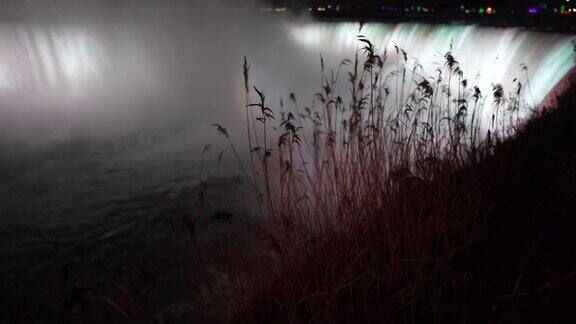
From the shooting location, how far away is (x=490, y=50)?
11.6 m

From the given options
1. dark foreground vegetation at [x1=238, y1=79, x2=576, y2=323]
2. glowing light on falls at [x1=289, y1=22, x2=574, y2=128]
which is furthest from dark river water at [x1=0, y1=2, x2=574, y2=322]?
dark foreground vegetation at [x1=238, y1=79, x2=576, y2=323]

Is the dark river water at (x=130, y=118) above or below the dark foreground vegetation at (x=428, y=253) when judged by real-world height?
below

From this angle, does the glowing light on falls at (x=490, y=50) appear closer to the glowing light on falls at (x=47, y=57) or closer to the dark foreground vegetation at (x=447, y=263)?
the dark foreground vegetation at (x=447, y=263)

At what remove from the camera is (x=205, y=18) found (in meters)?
32.8

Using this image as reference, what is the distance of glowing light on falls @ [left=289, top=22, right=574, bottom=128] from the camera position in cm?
858

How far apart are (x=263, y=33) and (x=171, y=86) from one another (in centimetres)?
1267

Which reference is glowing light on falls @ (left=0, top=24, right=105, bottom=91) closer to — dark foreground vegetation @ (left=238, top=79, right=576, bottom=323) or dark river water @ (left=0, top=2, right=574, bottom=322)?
dark river water @ (left=0, top=2, right=574, bottom=322)

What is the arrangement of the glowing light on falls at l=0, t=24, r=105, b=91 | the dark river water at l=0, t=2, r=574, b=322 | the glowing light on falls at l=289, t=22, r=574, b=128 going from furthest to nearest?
the glowing light on falls at l=0, t=24, r=105, b=91 < the glowing light on falls at l=289, t=22, r=574, b=128 < the dark river water at l=0, t=2, r=574, b=322

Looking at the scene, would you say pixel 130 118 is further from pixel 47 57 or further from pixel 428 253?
pixel 428 253

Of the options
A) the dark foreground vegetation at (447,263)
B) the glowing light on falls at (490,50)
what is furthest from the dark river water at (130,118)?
the dark foreground vegetation at (447,263)

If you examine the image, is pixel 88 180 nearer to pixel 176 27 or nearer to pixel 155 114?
pixel 155 114

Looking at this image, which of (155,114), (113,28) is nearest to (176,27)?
(113,28)

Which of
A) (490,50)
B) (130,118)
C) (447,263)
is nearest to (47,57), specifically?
(130,118)

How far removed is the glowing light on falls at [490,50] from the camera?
8578mm
